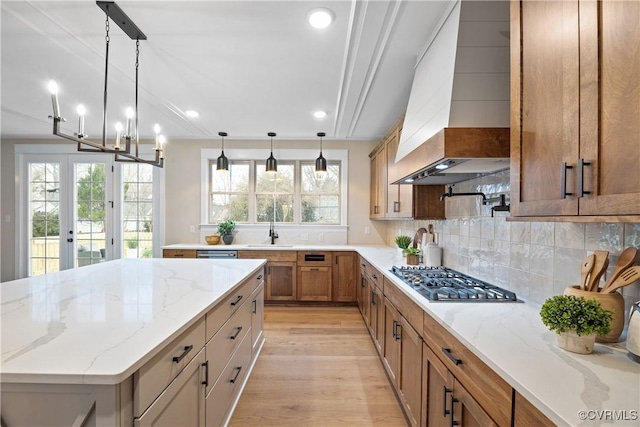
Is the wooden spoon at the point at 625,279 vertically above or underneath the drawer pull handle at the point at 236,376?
above

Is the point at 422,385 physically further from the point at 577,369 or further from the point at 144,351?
the point at 144,351

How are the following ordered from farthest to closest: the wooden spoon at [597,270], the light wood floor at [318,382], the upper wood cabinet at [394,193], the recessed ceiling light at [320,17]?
the upper wood cabinet at [394,193] < the light wood floor at [318,382] < the recessed ceiling light at [320,17] < the wooden spoon at [597,270]

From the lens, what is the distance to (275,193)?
16.5 feet

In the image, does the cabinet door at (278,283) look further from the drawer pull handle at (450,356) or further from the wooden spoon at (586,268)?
the wooden spoon at (586,268)

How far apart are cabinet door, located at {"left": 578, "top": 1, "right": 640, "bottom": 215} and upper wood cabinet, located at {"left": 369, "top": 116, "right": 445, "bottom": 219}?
1384mm

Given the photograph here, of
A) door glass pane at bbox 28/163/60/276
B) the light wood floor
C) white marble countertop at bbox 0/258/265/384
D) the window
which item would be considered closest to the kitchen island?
white marble countertop at bbox 0/258/265/384

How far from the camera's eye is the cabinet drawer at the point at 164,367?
895 millimetres

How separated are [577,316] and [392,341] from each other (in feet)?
4.76

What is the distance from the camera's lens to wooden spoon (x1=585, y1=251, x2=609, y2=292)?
1102 millimetres

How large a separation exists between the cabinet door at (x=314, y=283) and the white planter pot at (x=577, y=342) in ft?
11.2

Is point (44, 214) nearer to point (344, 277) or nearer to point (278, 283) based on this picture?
point (278, 283)

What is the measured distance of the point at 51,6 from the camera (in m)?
1.87

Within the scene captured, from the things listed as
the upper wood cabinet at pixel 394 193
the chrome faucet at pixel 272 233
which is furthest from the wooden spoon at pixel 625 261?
the chrome faucet at pixel 272 233

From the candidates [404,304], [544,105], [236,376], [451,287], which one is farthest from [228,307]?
[544,105]
